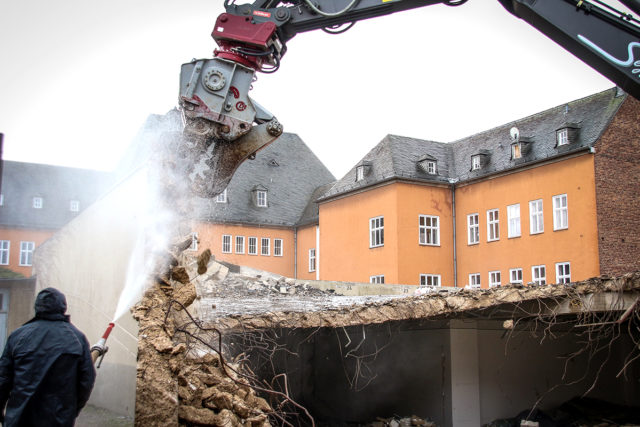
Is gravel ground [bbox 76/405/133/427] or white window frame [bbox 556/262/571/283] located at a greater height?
white window frame [bbox 556/262/571/283]

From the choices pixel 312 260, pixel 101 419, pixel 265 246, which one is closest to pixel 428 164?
pixel 312 260

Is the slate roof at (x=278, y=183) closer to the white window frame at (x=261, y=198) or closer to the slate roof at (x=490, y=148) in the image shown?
the white window frame at (x=261, y=198)

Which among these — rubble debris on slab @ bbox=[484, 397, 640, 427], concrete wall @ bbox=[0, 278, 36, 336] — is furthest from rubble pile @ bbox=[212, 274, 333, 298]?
concrete wall @ bbox=[0, 278, 36, 336]

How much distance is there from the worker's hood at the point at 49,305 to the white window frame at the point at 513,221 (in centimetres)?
2386

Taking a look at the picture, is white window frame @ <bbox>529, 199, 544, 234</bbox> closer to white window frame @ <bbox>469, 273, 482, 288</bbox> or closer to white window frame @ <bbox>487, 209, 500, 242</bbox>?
white window frame @ <bbox>487, 209, 500, 242</bbox>

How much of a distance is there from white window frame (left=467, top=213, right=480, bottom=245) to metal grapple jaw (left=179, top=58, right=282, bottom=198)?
22.7m

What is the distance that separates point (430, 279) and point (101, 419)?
20.8 m

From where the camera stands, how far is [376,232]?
29.5 m

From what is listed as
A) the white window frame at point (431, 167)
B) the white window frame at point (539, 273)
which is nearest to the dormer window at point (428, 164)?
the white window frame at point (431, 167)

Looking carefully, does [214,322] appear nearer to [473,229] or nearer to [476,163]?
[473,229]

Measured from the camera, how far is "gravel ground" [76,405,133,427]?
9.10 meters

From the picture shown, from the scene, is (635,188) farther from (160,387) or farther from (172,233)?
(160,387)

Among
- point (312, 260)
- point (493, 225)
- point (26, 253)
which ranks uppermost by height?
point (493, 225)

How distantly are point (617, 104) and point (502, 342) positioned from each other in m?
16.9
